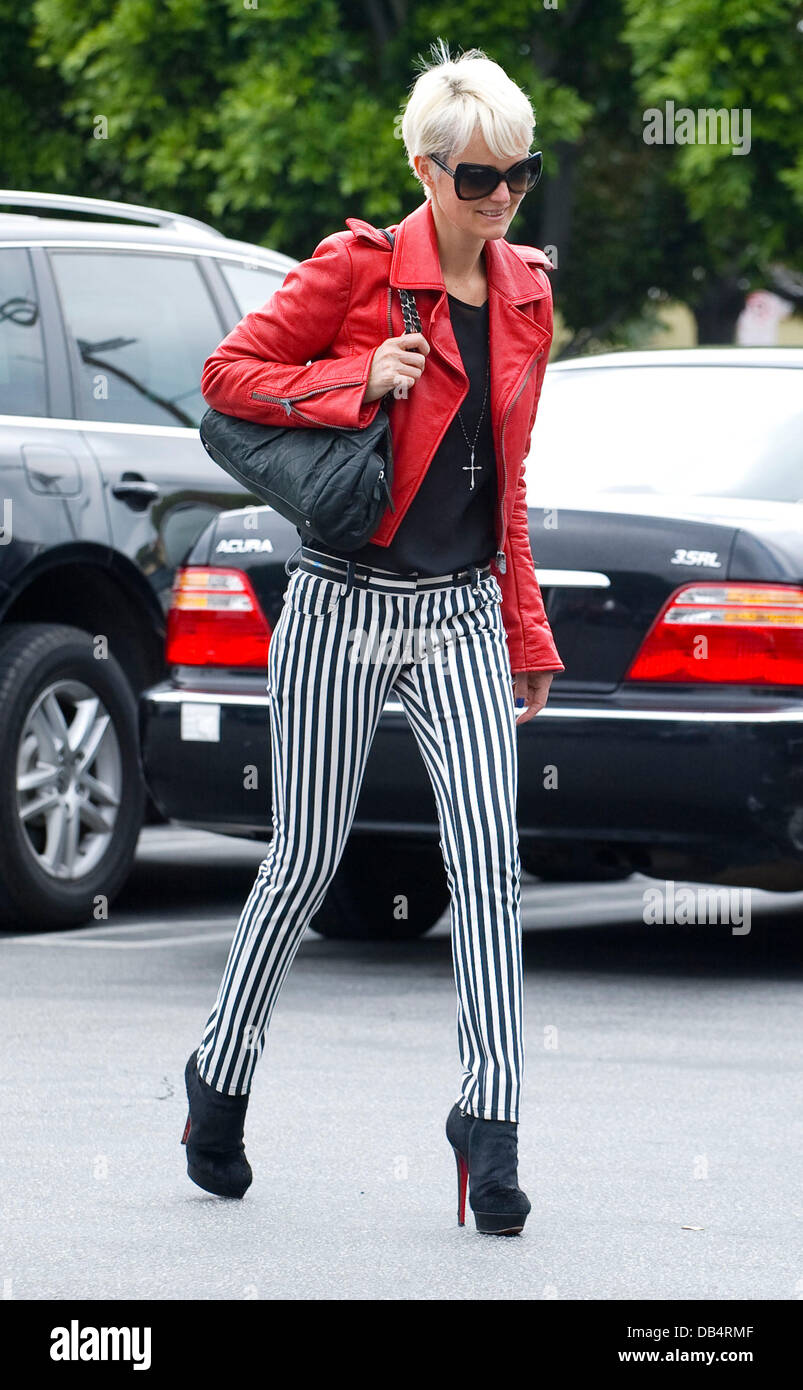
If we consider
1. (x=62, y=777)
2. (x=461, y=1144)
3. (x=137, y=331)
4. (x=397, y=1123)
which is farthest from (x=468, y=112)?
(x=137, y=331)

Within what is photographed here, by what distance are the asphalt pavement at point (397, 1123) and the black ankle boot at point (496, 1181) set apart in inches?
1.3

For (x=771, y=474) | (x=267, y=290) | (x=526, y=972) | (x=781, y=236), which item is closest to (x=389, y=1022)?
(x=526, y=972)

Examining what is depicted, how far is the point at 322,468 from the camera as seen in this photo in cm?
386

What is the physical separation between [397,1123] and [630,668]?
1676 millimetres

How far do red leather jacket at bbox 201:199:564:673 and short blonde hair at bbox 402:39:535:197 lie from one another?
12 centimetres

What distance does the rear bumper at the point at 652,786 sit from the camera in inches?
235

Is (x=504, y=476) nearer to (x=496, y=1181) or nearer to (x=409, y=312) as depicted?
(x=409, y=312)

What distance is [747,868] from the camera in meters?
6.08

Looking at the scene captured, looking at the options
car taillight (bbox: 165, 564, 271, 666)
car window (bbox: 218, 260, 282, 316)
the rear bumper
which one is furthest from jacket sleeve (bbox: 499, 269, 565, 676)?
car window (bbox: 218, 260, 282, 316)

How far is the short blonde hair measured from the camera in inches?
153

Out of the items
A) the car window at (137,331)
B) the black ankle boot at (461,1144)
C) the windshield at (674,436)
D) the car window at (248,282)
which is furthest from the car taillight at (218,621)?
the black ankle boot at (461,1144)

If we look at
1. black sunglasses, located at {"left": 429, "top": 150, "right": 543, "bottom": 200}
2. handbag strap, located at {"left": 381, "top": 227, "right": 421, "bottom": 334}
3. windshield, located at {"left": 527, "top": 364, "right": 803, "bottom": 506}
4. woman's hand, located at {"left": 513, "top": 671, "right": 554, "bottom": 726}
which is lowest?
woman's hand, located at {"left": 513, "top": 671, "right": 554, "bottom": 726}

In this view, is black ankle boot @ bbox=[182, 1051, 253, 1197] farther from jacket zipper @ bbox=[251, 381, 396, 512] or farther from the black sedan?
the black sedan

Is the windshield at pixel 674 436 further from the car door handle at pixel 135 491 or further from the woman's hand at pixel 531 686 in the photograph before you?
the woman's hand at pixel 531 686
